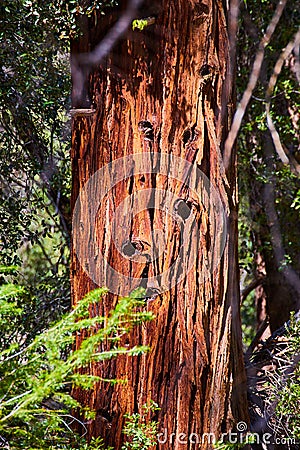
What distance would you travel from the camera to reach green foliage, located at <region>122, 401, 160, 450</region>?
209 centimetres

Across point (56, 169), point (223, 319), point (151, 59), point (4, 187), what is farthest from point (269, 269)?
point (151, 59)

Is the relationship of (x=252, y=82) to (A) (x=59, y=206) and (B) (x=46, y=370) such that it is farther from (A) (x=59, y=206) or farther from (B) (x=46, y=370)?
(A) (x=59, y=206)

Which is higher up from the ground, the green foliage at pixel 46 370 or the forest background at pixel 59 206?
the forest background at pixel 59 206

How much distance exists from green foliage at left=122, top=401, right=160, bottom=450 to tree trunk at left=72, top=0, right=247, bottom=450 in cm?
4

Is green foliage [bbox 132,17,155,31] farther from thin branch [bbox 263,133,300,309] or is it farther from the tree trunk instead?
thin branch [bbox 263,133,300,309]

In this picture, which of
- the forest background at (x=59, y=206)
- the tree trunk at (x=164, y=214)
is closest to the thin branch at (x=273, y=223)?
the forest background at (x=59, y=206)

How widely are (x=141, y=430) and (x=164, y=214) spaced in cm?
73

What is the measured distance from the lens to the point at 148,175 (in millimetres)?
2195

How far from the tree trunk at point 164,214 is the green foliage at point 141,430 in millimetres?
38

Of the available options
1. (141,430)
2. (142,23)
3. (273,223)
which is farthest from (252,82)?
(273,223)

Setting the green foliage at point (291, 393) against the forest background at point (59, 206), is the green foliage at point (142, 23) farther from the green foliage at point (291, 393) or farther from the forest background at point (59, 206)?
the green foliage at point (291, 393)

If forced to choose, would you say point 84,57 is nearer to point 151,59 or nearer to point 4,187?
point 151,59

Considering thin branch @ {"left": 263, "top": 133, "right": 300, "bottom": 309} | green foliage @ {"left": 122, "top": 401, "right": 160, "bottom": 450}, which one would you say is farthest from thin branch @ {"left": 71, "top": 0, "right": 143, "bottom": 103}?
thin branch @ {"left": 263, "top": 133, "right": 300, "bottom": 309}

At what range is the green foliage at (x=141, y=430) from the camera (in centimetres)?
209
